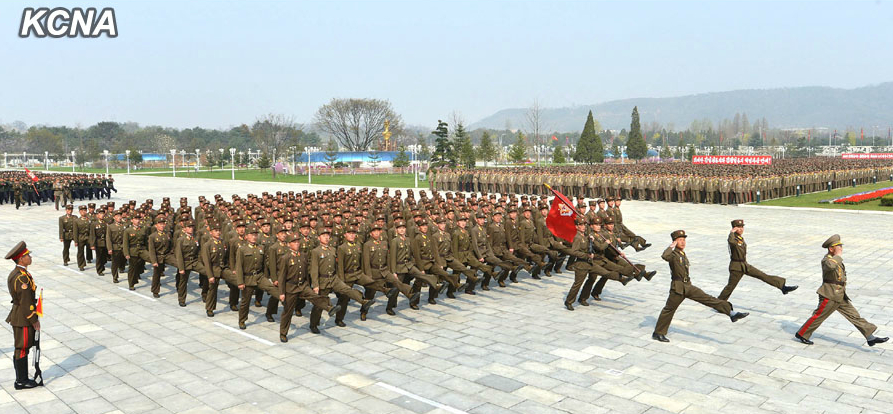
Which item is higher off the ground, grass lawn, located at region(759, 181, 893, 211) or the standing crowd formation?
the standing crowd formation

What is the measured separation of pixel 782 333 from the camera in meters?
9.50

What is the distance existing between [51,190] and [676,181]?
32.2m

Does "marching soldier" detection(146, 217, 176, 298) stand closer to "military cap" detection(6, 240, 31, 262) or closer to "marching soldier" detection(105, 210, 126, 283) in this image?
"marching soldier" detection(105, 210, 126, 283)

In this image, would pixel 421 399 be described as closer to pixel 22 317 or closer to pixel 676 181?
pixel 22 317

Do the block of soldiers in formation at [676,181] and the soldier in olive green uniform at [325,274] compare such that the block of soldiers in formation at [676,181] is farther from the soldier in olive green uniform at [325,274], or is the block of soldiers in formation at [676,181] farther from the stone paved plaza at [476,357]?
the soldier in olive green uniform at [325,274]

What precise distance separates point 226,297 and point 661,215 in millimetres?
18712

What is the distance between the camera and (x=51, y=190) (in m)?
34.2

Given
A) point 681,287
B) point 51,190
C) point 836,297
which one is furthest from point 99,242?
point 51,190

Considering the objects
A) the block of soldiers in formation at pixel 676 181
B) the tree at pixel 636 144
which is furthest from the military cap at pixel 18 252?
the tree at pixel 636 144

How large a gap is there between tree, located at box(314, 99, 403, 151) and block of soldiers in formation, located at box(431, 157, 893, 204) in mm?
52539

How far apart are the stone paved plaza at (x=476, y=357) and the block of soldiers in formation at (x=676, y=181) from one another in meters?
16.8

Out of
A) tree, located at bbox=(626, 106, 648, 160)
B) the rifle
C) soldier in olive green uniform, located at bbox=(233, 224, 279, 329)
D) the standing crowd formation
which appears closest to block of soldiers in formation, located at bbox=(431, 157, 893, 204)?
soldier in olive green uniform, located at bbox=(233, 224, 279, 329)

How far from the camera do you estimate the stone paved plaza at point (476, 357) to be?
6.95 metres

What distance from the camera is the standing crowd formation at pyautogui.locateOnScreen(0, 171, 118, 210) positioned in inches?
1215
